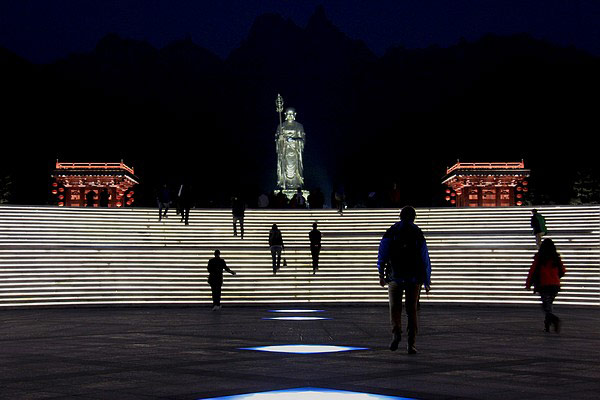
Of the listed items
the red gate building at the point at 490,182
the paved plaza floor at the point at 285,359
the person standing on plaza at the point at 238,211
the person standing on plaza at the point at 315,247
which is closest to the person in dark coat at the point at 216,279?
the paved plaza floor at the point at 285,359

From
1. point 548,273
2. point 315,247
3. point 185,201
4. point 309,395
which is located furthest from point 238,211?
point 309,395

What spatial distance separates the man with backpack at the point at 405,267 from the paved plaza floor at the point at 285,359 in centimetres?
42

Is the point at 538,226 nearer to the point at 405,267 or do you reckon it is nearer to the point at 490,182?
the point at 405,267

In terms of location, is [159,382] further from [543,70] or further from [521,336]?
[543,70]

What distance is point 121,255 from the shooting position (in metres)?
23.9

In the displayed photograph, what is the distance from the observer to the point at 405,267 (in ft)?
34.0

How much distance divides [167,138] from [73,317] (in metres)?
60.1

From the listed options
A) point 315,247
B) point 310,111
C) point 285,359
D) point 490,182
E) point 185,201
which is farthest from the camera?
point 310,111

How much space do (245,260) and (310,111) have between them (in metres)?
52.3

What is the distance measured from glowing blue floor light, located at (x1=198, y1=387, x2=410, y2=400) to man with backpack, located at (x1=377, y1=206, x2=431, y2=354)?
10.5 ft

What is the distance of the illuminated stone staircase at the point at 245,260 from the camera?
22031mm

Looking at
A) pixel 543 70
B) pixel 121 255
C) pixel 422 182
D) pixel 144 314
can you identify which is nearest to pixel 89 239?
pixel 121 255

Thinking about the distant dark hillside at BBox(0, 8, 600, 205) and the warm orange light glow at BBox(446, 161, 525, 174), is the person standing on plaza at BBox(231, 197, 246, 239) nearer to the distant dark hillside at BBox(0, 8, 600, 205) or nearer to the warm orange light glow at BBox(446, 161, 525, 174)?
the warm orange light glow at BBox(446, 161, 525, 174)

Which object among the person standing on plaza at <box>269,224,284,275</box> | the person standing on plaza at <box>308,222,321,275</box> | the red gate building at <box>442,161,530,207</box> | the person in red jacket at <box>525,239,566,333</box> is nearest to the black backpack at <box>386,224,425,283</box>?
the person in red jacket at <box>525,239,566,333</box>
